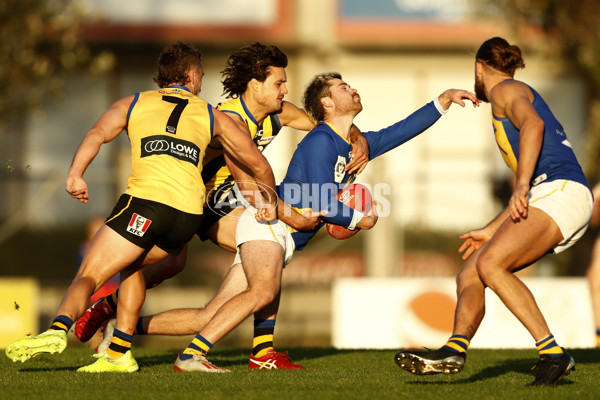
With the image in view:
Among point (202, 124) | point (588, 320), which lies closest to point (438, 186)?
point (588, 320)

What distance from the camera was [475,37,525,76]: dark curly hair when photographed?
6.33 metres

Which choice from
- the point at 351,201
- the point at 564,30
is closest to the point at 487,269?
the point at 351,201

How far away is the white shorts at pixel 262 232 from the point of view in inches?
272

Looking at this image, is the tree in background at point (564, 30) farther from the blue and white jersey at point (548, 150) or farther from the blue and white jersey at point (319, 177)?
the blue and white jersey at point (548, 150)

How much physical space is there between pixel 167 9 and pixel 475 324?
15.9 metres

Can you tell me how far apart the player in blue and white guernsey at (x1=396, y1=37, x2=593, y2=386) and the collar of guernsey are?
180 centimetres

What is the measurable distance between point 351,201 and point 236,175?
845mm

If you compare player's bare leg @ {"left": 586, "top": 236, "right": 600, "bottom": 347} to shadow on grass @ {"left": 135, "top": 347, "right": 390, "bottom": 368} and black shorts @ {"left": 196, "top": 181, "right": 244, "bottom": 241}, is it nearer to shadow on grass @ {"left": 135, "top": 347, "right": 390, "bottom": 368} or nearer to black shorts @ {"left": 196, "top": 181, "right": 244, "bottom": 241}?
shadow on grass @ {"left": 135, "top": 347, "right": 390, "bottom": 368}

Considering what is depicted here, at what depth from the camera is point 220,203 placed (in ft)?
24.2

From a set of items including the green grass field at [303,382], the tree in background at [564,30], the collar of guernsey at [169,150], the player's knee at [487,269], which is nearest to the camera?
the green grass field at [303,382]

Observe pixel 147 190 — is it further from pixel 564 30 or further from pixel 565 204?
pixel 564 30

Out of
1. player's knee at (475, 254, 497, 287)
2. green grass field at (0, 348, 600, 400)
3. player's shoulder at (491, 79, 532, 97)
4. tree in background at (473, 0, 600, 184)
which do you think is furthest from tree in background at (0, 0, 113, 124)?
player's knee at (475, 254, 497, 287)

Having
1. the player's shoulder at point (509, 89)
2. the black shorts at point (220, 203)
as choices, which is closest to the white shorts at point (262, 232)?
the black shorts at point (220, 203)

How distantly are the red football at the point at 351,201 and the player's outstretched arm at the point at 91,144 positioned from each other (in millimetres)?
1582
